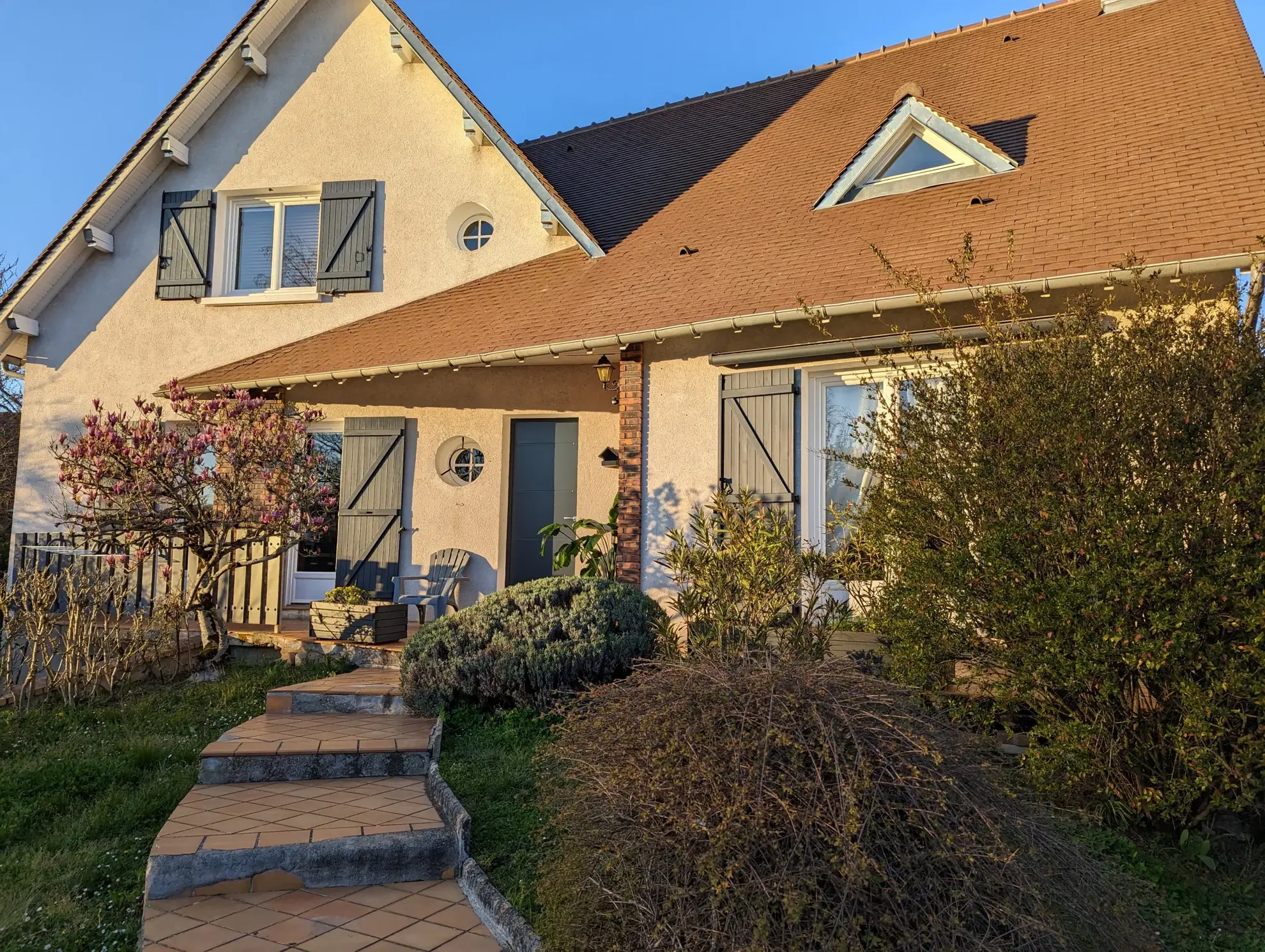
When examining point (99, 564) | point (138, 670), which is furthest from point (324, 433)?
point (138, 670)

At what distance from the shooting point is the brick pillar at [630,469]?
7.36 meters

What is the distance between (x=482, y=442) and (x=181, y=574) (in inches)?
124

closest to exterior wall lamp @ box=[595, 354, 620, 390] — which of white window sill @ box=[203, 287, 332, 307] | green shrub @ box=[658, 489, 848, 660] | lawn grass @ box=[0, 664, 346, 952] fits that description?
lawn grass @ box=[0, 664, 346, 952]

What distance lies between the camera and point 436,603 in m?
8.69

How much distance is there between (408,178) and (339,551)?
4.04 metres

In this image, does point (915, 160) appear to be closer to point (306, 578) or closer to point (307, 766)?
point (307, 766)

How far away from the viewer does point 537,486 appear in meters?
9.12

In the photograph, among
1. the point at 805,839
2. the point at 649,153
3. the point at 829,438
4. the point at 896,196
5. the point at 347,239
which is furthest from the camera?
the point at 649,153

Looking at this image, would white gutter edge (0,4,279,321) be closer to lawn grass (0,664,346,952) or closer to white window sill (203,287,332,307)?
white window sill (203,287,332,307)

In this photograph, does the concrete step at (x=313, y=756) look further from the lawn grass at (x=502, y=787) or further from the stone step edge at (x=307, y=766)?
the lawn grass at (x=502, y=787)

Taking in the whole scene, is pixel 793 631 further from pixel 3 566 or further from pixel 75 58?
pixel 75 58

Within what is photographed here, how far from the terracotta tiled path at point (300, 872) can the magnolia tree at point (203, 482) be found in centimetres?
294

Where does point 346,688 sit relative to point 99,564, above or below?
below

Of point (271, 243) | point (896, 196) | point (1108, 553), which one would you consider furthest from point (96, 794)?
point (896, 196)
